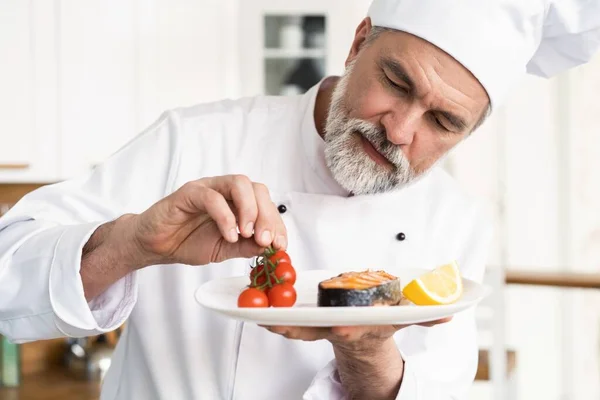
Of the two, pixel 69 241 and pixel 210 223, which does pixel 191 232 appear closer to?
pixel 210 223

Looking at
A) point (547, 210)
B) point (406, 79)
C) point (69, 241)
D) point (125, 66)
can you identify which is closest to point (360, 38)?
point (406, 79)

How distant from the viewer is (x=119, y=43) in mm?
3096

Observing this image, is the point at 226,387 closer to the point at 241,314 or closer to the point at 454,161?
the point at 241,314

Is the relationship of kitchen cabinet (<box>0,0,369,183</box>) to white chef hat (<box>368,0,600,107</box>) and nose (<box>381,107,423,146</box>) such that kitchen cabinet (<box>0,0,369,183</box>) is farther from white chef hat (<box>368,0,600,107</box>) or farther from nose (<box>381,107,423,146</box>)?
nose (<box>381,107,423,146</box>)

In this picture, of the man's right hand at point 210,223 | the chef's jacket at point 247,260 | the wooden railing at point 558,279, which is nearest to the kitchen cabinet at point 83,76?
the chef's jacket at point 247,260

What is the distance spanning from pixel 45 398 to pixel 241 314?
5.82 ft

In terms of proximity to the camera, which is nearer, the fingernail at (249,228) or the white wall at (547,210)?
the fingernail at (249,228)

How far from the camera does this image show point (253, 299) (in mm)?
1092

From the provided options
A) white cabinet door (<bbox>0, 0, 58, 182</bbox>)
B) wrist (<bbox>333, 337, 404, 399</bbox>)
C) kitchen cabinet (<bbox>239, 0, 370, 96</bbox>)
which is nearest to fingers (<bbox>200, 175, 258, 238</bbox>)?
wrist (<bbox>333, 337, 404, 399</bbox>)

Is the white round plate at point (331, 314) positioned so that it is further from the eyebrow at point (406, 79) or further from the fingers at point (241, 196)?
the eyebrow at point (406, 79)

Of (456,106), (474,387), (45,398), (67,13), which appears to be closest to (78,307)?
(456,106)

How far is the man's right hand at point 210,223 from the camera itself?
1.05 meters

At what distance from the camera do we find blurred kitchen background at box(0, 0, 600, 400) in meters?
2.81

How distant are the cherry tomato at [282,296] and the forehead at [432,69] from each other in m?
0.42
